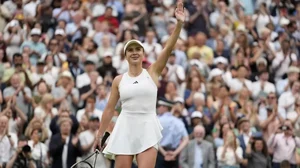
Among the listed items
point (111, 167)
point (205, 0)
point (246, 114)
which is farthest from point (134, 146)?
point (205, 0)

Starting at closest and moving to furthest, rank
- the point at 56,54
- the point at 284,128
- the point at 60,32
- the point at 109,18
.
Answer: the point at 284,128, the point at 56,54, the point at 60,32, the point at 109,18

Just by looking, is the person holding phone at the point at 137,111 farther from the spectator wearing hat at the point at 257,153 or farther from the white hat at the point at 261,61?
the white hat at the point at 261,61

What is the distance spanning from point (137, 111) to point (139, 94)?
0.20m

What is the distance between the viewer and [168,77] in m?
22.4

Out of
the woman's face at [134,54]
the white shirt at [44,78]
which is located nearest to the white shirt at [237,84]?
the white shirt at [44,78]

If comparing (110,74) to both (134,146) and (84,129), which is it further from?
(134,146)

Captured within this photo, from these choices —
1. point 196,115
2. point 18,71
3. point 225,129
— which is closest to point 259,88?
point 196,115

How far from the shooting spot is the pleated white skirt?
1247 centimetres

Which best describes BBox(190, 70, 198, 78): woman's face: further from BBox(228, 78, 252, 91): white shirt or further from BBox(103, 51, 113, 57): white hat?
BBox(103, 51, 113, 57): white hat

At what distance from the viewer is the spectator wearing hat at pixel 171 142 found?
1927cm

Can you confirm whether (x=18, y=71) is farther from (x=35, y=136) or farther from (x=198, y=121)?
(x=198, y=121)

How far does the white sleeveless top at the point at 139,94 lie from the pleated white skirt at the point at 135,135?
3.0 inches

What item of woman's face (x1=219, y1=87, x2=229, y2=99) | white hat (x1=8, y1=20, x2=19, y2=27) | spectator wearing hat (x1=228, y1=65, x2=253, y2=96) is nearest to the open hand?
woman's face (x1=219, y1=87, x2=229, y2=99)

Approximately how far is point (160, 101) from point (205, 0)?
306 inches
